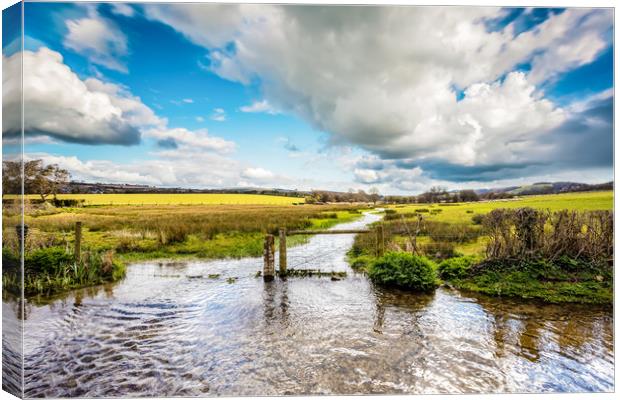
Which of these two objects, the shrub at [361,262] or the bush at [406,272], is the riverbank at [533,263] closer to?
the bush at [406,272]

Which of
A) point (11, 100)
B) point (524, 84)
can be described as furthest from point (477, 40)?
point (11, 100)

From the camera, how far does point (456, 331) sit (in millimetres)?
5176

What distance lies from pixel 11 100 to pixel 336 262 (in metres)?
9.48

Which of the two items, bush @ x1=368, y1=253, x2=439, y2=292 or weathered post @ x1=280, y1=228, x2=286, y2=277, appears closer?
bush @ x1=368, y1=253, x2=439, y2=292

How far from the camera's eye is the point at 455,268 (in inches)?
327

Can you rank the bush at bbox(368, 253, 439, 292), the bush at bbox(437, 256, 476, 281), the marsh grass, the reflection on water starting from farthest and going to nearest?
the marsh grass → the bush at bbox(437, 256, 476, 281) → the bush at bbox(368, 253, 439, 292) → the reflection on water

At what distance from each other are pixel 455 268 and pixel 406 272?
1.59 m

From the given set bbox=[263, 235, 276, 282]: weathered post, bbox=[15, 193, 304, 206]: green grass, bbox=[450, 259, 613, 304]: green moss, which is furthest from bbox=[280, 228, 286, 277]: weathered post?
bbox=[15, 193, 304, 206]: green grass

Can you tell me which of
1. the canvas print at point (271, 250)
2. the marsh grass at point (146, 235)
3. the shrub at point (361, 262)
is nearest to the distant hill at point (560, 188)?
the canvas print at point (271, 250)

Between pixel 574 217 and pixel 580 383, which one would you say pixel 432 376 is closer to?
pixel 580 383

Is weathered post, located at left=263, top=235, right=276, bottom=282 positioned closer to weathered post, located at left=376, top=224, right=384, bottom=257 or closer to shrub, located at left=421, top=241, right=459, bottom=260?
weathered post, located at left=376, top=224, right=384, bottom=257

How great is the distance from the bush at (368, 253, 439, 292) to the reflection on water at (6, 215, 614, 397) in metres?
0.36

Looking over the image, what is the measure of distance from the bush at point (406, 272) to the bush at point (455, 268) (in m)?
0.54

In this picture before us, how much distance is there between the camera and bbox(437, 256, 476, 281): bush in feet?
26.8
